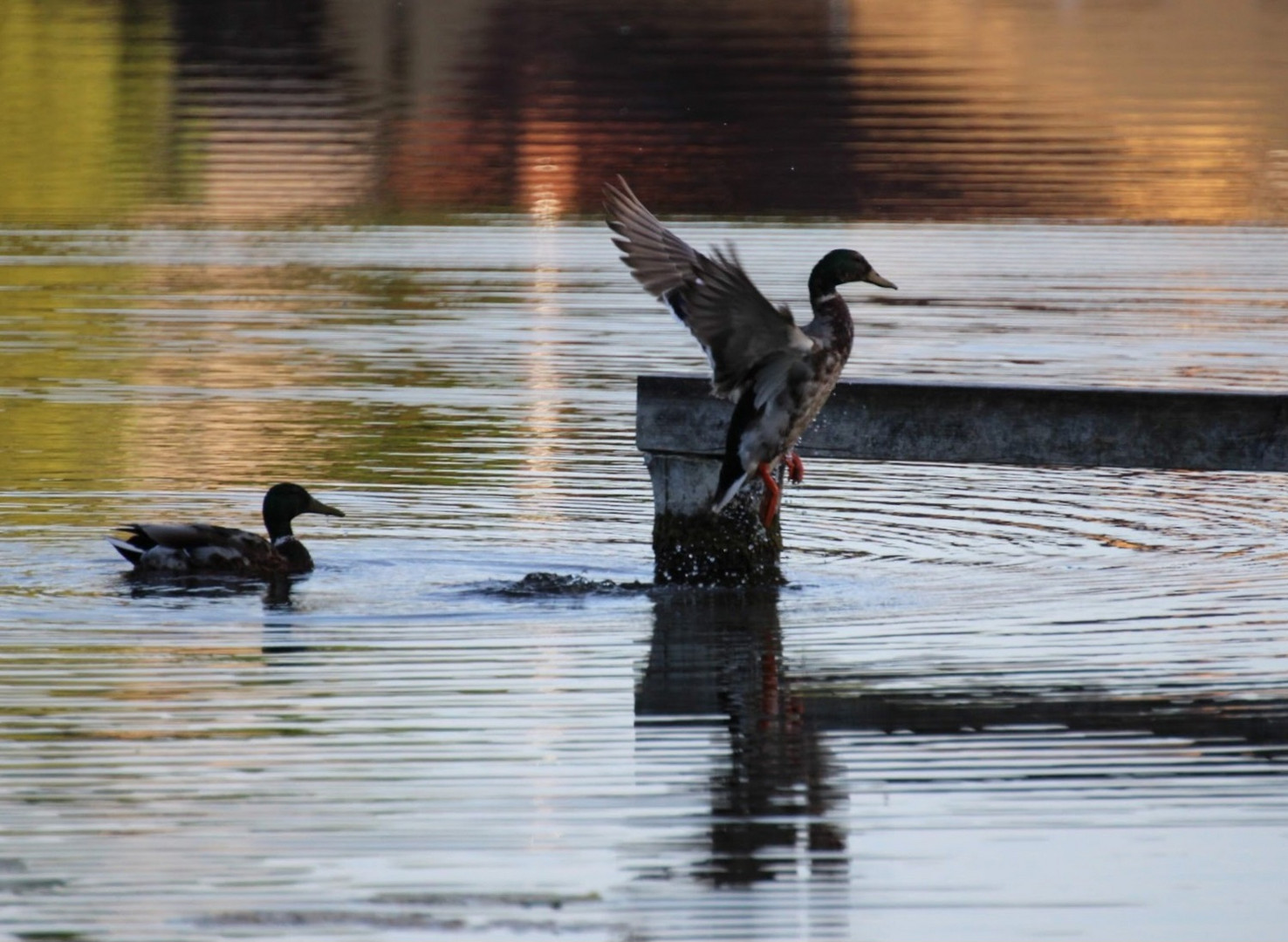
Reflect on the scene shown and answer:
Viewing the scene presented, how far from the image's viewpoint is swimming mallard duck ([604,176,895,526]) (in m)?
9.98

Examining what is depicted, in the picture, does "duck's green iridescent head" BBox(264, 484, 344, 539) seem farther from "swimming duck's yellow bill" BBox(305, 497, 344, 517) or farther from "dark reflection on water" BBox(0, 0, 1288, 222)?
"dark reflection on water" BBox(0, 0, 1288, 222)

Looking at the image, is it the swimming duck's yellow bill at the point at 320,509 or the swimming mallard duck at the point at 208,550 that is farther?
the swimming duck's yellow bill at the point at 320,509

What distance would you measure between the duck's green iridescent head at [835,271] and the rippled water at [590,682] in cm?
146

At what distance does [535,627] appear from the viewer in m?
10.7

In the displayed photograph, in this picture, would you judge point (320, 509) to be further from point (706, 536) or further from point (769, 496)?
point (769, 496)

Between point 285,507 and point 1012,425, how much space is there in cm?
373

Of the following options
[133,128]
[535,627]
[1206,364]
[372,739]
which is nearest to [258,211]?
[133,128]

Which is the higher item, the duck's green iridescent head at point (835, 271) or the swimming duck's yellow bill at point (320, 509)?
the duck's green iridescent head at point (835, 271)

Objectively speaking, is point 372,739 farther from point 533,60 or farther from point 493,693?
point 533,60

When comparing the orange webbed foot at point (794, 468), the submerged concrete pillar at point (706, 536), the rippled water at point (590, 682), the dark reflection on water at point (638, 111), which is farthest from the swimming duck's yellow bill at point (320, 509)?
A: the dark reflection on water at point (638, 111)

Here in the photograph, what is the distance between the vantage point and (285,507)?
12570 millimetres

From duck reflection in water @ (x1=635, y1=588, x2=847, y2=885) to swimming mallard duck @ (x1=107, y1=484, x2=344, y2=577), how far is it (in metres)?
1.94

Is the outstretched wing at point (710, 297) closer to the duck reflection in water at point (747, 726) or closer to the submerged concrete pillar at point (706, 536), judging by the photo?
the duck reflection in water at point (747, 726)

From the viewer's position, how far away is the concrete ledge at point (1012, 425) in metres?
11.2
